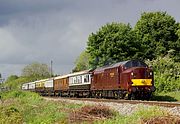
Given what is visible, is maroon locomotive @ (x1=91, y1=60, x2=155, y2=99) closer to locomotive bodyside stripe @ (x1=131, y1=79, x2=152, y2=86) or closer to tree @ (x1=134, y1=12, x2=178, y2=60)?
locomotive bodyside stripe @ (x1=131, y1=79, x2=152, y2=86)

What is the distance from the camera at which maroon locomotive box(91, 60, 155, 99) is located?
33188 mm

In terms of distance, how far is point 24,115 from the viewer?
2417 centimetres

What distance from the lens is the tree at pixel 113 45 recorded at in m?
71.7

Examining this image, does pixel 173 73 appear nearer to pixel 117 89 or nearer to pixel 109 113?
pixel 117 89

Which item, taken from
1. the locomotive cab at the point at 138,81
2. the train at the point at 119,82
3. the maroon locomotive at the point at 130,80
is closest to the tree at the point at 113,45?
the train at the point at 119,82

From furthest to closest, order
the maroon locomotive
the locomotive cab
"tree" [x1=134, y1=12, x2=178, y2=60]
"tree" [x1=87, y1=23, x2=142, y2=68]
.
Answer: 1. "tree" [x1=134, y1=12, x2=178, y2=60]
2. "tree" [x1=87, y1=23, x2=142, y2=68]
3. the maroon locomotive
4. the locomotive cab

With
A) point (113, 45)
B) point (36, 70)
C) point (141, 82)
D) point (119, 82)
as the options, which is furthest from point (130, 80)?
point (36, 70)

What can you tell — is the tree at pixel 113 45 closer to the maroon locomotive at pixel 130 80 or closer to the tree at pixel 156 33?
the tree at pixel 156 33

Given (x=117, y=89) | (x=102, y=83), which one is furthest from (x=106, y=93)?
(x=117, y=89)

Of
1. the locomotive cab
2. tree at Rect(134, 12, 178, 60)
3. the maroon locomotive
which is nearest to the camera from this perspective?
the locomotive cab

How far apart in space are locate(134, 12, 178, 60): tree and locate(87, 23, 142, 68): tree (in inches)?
113

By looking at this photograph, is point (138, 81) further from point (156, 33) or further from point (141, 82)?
point (156, 33)

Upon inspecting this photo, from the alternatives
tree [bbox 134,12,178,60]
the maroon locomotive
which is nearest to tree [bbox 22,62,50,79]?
tree [bbox 134,12,178,60]

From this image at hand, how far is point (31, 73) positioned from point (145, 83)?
397 ft
